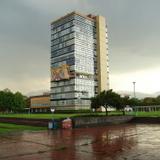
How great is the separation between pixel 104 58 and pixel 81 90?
22813 mm

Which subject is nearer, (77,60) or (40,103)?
(77,60)

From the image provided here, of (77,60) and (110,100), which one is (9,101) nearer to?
(77,60)

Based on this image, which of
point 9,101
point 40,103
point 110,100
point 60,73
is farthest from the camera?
point 40,103

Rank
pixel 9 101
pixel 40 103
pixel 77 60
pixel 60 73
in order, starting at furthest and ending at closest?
1. pixel 40 103
2. pixel 60 73
3. pixel 77 60
4. pixel 9 101

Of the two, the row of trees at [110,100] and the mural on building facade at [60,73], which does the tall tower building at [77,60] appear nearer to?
the mural on building facade at [60,73]

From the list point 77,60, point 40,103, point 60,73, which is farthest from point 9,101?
point 40,103

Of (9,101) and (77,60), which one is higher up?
(77,60)

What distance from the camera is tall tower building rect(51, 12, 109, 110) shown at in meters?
131

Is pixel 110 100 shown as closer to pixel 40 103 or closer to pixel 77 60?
pixel 77 60

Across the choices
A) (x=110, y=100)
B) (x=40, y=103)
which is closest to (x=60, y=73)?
(x=40, y=103)

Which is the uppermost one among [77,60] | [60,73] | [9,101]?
[77,60]

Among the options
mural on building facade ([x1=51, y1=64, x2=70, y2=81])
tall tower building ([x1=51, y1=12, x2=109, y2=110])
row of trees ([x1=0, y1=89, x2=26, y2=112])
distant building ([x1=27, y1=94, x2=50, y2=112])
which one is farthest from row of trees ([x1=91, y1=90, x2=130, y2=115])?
distant building ([x1=27, y1=94, x2=50, y2=112])

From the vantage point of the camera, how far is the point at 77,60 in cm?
13025

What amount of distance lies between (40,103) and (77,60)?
146 feet
